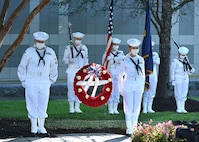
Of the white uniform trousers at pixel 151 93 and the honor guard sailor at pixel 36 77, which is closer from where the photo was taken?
the honor guard sailor at pixel 36 77

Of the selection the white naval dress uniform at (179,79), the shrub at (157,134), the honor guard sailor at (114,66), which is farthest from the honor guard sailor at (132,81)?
the white naval dress uniform at (179,79)

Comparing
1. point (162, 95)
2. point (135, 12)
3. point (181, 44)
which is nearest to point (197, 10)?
point (181, 44)

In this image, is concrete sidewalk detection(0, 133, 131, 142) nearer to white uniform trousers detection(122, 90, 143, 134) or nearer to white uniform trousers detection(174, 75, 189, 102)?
white uniform trousers detection(122, 90, 143, 134)

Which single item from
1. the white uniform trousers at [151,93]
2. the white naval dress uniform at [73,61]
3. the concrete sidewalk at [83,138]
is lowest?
the concrete sidewalk at [83,138]

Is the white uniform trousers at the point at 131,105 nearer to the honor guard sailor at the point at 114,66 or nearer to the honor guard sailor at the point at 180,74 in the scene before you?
the honor guard sailor at the point at 114,66

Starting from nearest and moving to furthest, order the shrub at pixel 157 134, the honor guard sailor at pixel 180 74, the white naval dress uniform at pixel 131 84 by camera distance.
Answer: the shrub at pixel 157 134
the white naval dress uniform at pixel 131 84
the honor guard sailor at pixel 180 74

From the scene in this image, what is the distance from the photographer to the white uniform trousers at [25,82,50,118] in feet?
39.5

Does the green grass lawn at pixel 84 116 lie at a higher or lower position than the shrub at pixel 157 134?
lower

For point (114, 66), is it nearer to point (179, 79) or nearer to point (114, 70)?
point (114, 70)

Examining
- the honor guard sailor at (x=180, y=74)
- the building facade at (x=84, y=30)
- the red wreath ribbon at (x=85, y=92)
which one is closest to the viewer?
the red wreath ribbon at (x=85, y=92)

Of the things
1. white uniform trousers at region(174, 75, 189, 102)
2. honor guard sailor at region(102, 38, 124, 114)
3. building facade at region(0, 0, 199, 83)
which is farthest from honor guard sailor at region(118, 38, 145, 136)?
building facade at region(0, 0, 199, 83)

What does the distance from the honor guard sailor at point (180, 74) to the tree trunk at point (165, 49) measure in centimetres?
216

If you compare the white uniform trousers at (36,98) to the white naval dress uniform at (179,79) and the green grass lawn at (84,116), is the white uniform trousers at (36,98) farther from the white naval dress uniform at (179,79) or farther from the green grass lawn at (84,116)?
the white naval dress uniform at (179,79)

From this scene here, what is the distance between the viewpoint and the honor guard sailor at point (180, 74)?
16.0m
